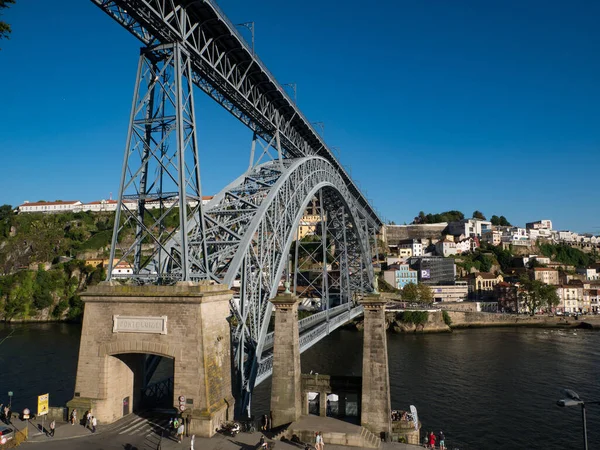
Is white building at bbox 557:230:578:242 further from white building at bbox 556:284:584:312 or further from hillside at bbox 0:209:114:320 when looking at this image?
hillside at bbox 0:209:114:320

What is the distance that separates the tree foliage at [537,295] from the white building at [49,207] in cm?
10769

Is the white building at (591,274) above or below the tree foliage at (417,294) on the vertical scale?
above

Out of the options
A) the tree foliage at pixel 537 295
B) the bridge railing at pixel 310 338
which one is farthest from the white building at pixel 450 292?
the bridge railing at pixel 310 338

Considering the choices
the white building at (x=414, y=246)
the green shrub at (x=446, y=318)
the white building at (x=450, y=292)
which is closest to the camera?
the green shrub at (x=446, y=318)

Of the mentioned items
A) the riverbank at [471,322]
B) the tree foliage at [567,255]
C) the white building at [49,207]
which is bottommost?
the riverbank at [471,322]

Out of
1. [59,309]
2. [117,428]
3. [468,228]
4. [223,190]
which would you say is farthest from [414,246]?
[117,428]

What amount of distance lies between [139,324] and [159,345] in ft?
2.96

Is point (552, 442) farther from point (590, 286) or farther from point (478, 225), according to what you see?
point (478, 225)

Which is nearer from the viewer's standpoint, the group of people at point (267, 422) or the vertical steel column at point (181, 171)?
the vertical steel column at point (181, 171)

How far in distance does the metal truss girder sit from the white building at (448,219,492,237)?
93.7 m

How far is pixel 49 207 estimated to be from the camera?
11644 cm

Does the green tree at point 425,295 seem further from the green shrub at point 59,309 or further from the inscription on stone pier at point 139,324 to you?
the inscription on stone pier at point 139,324

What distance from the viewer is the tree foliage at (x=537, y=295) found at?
64.6 meters

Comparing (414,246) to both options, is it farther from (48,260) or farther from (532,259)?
(48,260)
